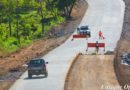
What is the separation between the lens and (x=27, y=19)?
113188 millimetres

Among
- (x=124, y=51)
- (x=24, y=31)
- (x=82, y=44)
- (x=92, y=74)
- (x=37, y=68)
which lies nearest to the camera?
(x=37, y=68)

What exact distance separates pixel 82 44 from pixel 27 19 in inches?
1114

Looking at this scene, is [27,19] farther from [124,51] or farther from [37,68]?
[37,68]

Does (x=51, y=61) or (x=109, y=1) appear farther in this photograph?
(x=109, y=1)

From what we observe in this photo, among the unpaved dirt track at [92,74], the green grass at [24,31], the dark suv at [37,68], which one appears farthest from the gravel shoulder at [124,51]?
the green grass at [24,31]

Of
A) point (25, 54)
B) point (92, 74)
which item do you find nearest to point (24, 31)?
point (25, 54)

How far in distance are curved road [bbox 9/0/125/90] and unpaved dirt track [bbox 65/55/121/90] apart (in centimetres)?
118

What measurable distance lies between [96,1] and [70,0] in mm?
31745

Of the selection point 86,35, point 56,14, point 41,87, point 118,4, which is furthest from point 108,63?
point 118,4

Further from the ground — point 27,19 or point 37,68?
point 27,19

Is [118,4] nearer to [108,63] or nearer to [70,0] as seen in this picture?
[70,0]

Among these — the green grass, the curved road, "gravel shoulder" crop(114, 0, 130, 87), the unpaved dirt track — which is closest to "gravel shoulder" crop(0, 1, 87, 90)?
the curved road

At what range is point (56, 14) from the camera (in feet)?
406

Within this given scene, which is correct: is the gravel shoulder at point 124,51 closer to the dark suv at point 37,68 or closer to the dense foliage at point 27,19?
the dark suv at point 37,68
